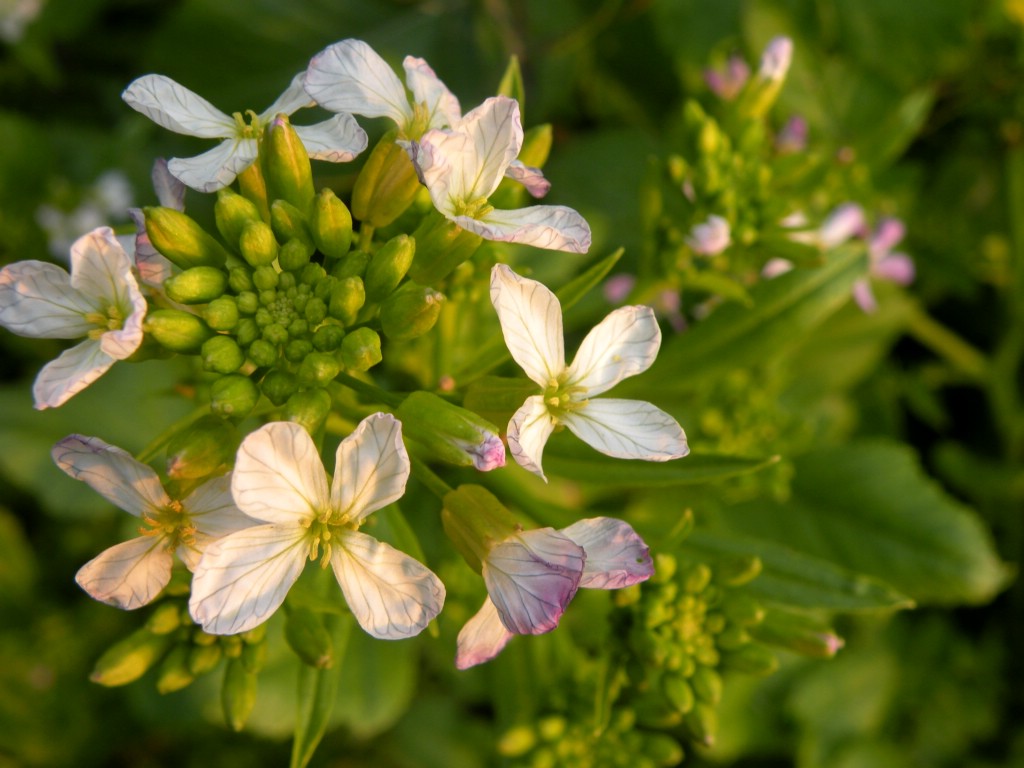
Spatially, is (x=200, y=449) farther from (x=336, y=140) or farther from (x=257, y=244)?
(x=336, y=140)

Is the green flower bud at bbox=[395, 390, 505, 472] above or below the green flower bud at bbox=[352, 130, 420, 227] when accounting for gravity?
below

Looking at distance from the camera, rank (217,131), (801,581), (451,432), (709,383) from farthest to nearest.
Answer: (709,383) < (801,581) < (217,131) < (451,432)

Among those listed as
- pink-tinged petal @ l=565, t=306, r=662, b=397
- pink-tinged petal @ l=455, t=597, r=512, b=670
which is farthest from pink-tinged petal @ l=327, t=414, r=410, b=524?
pink-tinged petal @ l=565, t=306, r=662, b=397

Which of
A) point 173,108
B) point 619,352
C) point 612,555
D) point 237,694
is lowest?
point 237,694

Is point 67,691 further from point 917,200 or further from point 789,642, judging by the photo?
point 917,200

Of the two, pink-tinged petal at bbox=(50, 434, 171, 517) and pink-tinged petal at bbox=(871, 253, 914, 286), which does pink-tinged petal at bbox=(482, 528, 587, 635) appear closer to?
pink-tinged petal at bbox=(50, 434, 171, 517)

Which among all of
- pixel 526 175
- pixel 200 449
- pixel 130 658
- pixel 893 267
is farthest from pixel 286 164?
pixel 893 267

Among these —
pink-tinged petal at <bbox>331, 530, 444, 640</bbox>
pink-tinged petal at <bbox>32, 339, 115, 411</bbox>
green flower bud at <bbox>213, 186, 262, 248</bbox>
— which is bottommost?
pink-tinged petal at <bbox>331, 530, 444, 640</bbox>
